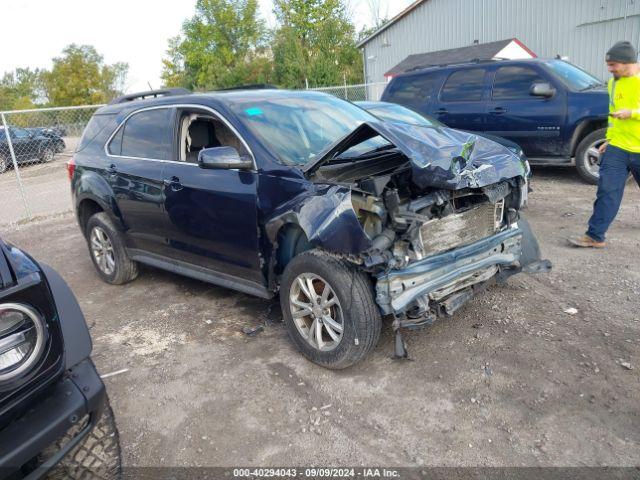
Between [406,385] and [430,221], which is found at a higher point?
[430,221]

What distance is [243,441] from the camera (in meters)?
2.87

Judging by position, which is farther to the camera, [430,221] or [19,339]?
[430,221]

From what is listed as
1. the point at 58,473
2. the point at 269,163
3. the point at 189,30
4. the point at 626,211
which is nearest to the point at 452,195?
the point at 269,163

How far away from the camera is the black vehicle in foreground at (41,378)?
74.0 inches

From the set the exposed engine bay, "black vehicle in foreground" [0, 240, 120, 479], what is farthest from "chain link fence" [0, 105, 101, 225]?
"black vehicle in foreground" [0, 240, 120, 479]

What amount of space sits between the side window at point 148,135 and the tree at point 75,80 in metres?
39.0

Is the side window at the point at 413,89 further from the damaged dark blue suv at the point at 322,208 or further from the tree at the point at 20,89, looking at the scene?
the tree at the point at 20,89

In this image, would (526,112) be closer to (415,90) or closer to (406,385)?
(415,90)

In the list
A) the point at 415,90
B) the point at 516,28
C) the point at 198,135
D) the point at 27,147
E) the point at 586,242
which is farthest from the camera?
the point at 516,28

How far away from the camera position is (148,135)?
15.4 feet

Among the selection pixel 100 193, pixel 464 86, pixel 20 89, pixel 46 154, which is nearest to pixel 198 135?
pixel 100 193

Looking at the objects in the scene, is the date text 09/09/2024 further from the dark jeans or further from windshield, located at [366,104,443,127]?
windshield, located at [366,104,443,127]

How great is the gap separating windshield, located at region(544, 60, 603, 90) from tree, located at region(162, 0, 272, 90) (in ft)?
143

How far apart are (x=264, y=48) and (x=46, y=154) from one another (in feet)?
130
